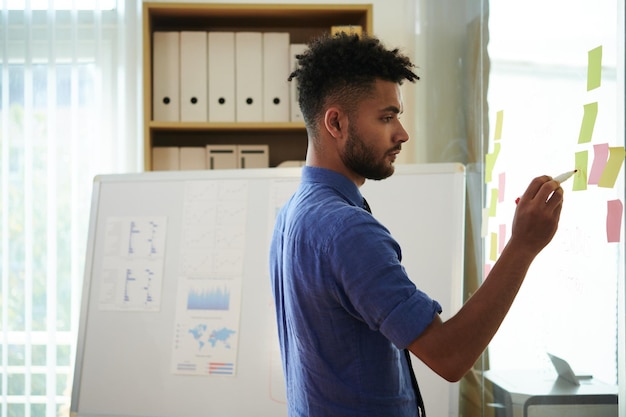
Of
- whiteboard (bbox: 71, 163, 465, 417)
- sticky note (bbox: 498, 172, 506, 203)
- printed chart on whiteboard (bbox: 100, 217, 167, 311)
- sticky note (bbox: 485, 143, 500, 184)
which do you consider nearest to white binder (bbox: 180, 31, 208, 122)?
whiteboard (bbox: 71, 163, 465, 417)

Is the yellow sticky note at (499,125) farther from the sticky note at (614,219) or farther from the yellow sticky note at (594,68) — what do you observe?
the sticky note at (614,219)

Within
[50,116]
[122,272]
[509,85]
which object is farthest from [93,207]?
[509,85]

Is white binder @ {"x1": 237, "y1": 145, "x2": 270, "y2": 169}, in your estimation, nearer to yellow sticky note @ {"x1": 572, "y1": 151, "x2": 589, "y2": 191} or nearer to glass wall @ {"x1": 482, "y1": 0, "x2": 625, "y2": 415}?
glass wall @ {"x1": 482, "y1": 0, "x2": 625, "y2": 415}

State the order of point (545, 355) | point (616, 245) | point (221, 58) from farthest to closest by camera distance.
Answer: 1. point (221, 58)
2. point (545, 355)
3. point (616, 245)

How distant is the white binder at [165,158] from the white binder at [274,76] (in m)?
0.39

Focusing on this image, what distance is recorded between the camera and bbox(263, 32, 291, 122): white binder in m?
2.84

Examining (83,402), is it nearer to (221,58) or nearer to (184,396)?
(184,396)

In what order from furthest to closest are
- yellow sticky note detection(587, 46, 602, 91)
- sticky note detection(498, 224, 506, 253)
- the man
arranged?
sticky note detection(498, 224, 506, 253), yellow sticky note detection(587, 46, 602, 91), the man

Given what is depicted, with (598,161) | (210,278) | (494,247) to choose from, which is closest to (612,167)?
(598,161)

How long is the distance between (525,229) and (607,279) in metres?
0.38

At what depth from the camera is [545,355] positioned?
63.6 inches

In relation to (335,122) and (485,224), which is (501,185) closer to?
(485,224)

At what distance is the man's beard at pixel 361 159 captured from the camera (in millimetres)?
1187

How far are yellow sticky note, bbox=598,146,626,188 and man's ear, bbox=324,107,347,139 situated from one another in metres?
0.47
